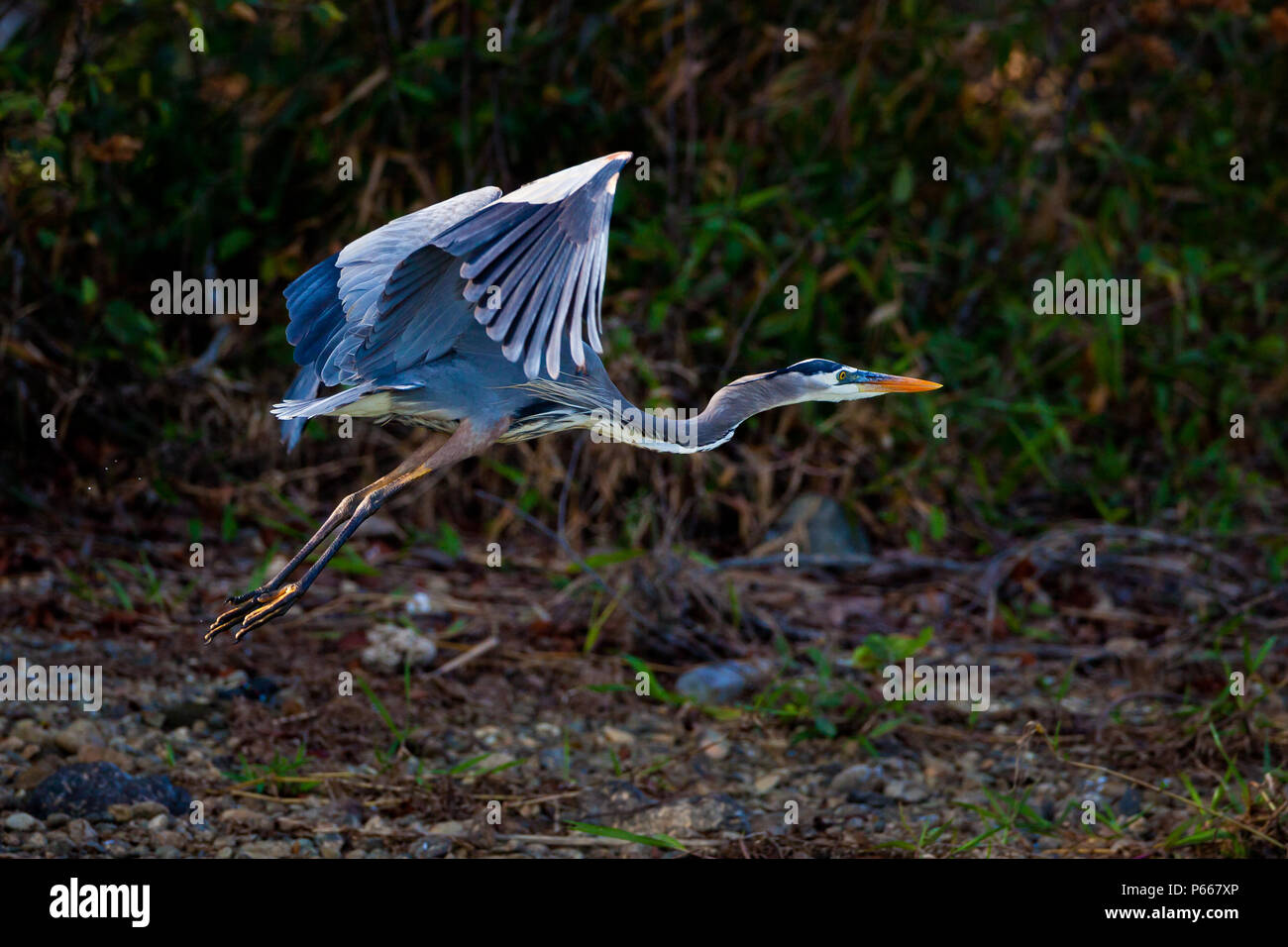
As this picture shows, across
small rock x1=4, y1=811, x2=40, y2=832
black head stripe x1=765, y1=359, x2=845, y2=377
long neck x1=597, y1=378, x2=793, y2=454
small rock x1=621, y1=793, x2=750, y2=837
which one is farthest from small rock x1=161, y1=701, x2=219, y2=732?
black head stripe x1=765, y1=359, x2=845, y2=377

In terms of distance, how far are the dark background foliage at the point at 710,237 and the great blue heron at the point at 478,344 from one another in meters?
1.92

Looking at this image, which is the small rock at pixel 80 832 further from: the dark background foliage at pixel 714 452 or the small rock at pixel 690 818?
the small rock at pixel 690 818

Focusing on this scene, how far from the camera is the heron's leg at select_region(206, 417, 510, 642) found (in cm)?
387

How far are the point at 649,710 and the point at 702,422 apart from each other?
4.91 ft

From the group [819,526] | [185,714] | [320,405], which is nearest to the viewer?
[320,405]

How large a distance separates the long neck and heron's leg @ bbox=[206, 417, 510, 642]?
0.36m

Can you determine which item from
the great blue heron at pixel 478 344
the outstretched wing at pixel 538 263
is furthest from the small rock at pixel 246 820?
the outstretched wing at pixel 538 263

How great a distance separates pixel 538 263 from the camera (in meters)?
3.52

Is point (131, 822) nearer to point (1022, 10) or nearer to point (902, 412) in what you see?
point (902, 412)

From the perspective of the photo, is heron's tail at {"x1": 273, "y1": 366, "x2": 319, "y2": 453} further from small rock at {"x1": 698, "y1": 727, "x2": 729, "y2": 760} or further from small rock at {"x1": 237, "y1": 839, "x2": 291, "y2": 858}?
small rock at {"x1": 698, "y1": 727, "x2": 729, "y2": 760}

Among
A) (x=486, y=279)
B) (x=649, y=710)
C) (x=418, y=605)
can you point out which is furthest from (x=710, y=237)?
(x=486, y=279)

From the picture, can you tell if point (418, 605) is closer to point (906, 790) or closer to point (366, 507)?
point (366, 507)

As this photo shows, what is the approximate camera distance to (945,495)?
21.9 feet

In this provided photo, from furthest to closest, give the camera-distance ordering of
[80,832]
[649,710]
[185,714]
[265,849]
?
[649,710], [185,714], [265,849], [80,832]
